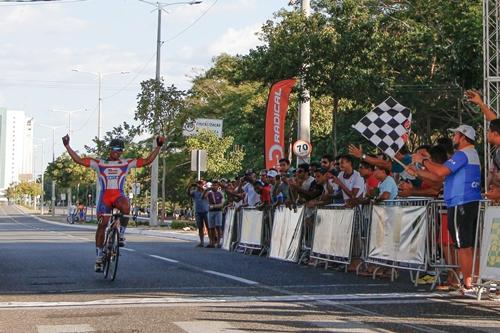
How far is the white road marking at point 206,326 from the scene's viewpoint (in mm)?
7441

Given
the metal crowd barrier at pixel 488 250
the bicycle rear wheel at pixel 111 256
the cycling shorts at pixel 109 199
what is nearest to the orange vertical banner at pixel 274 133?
the cycling shorts at pixel 109 199

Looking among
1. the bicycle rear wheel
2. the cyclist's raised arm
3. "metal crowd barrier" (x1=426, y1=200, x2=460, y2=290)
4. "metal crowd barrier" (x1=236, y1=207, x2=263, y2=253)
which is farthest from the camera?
"metal crowd barrier" (x1=236, y1=207, x2=263, y2=253)

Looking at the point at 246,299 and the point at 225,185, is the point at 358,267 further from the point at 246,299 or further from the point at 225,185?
the point at 225,185

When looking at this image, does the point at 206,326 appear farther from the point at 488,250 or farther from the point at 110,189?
the point at 110,189

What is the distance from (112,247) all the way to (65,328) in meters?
4.46

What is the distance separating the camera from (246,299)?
9.62 meters

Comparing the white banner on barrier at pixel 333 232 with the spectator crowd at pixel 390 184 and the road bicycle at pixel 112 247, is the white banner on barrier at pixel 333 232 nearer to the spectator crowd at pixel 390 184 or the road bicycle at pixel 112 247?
the spectator crowd at pixel 390 184

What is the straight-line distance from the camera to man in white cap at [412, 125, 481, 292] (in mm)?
9812

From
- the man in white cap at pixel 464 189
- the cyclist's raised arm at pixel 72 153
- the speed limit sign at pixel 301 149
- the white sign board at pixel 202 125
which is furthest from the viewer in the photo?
the white sign board at pixel 202 125

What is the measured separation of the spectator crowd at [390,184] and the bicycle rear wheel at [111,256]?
375 cm

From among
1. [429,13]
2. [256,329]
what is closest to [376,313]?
[256,329]

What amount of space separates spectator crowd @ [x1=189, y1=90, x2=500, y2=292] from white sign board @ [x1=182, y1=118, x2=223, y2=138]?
1680cm

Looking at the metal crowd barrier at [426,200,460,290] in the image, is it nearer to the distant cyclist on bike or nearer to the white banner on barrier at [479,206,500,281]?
the white banner on barrier at [479,206,500,281]

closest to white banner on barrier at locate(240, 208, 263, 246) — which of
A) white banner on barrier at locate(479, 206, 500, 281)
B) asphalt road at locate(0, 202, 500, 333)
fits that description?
asphalt road at locate(0, 202, 500, 333)
